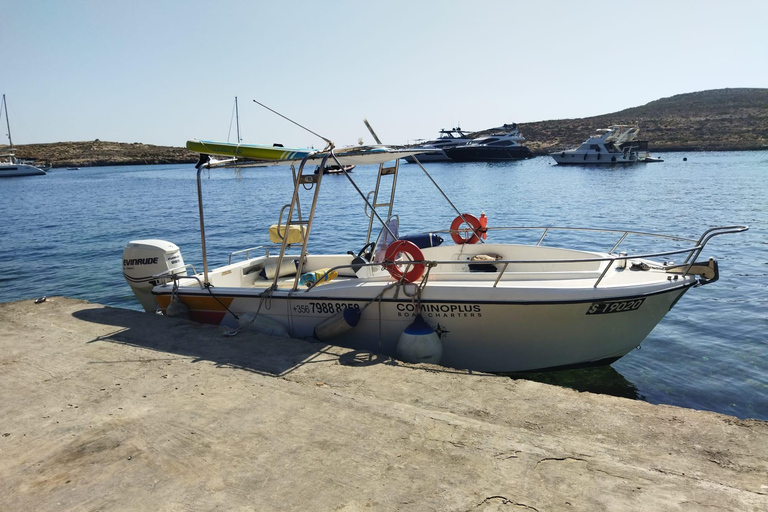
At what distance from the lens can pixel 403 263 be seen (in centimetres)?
666

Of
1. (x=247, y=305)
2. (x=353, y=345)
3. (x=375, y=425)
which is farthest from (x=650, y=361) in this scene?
(x=247, y=305)

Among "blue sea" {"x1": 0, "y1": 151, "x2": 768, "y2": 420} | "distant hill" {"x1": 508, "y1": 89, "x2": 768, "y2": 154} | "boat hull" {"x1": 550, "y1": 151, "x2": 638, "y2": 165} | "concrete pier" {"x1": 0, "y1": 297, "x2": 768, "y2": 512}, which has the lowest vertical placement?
"blue sea" {"x1": 0, "y1": 151, "x2": 768, "y2": 420}

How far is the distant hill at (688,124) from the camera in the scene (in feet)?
305

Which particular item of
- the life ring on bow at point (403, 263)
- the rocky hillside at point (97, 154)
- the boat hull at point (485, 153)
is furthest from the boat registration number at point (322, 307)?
the rocky hillside at point (97, 154)

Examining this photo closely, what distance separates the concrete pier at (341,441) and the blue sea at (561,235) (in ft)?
8.32

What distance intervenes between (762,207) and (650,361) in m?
20.3

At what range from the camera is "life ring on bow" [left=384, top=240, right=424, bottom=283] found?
6.82 m

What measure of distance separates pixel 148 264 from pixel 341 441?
592 cm

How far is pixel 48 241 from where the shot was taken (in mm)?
20781

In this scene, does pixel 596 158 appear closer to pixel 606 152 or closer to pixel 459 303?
pixel 606 152

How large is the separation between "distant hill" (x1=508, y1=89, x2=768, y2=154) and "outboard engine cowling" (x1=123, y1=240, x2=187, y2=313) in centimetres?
9256

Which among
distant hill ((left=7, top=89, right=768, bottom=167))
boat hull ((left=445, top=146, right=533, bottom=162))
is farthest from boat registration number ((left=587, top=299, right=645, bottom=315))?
distant hill ((left=7, top=89, right=768, bottom=167))

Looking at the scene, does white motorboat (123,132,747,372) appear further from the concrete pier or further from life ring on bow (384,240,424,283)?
the concrete pier

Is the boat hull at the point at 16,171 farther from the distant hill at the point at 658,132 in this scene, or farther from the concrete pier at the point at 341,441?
the concrete pier at the point at 341,441
